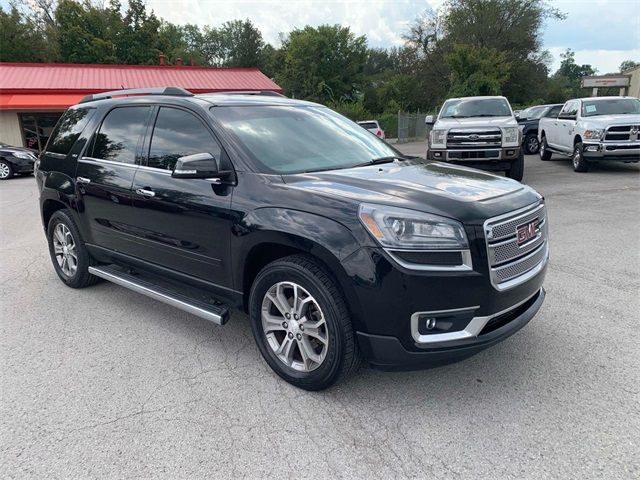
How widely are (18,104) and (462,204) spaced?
26483 mm

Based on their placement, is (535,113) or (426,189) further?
(535,113)

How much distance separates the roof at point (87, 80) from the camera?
24141 millimetres

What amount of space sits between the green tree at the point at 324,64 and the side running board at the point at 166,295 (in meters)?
51.1

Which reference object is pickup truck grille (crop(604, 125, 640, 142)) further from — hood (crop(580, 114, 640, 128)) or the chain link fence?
the chain link fence

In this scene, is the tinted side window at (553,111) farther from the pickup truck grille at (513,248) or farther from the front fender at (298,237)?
the front fender at (298,237)

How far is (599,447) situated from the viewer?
2.50 metres

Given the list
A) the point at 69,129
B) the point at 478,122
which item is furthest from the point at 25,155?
the point at 478,122

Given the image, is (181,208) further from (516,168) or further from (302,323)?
(516,168)

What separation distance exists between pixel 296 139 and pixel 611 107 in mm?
12361

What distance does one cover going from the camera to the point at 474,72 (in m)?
32.6

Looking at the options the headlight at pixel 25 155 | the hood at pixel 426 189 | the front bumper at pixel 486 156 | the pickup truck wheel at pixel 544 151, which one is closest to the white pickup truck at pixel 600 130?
the pickup truck wheel at pixel 544 151

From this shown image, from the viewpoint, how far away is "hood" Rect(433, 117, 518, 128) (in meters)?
10.4

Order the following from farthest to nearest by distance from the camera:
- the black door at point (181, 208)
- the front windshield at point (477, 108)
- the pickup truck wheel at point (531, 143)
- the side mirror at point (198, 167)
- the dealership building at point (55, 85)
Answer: the dealership building at point (55, 85) → the pickup truck wheel at point (531, 143) → the front windshield at point (477, 108) → the black door at point (181, 208) → the side mirror at point (198, 167)

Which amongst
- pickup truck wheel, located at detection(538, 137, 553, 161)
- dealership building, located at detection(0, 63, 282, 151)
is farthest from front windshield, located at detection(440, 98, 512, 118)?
dealership building, located at detection(0, 63, 282, 151)
